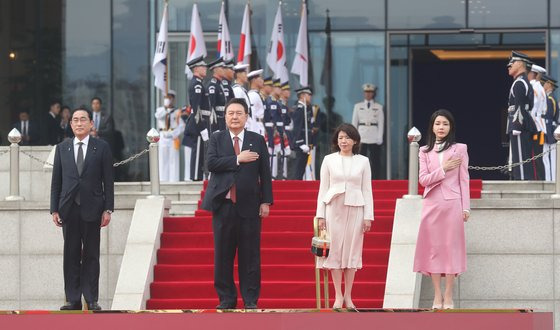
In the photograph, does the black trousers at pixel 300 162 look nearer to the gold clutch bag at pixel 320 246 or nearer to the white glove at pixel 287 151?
the white glove at pixel 287 151

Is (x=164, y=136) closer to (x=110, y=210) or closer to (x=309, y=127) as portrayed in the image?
(x=309, y=127)

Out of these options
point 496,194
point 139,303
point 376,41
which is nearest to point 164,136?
point 376,41

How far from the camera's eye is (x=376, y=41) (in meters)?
28.8

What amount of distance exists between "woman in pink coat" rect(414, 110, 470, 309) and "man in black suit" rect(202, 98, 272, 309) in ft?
5.65

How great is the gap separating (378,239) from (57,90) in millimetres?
13396

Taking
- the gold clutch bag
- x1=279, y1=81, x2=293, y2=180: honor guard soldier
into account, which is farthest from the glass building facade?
the gold clutch bag

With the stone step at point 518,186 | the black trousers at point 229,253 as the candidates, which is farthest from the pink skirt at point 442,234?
the stone step at point 518,186

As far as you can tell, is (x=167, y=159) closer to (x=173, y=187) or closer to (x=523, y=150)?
(x=173, y=187)

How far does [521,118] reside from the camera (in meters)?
20.5

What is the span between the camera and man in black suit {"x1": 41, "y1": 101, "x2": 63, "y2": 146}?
1117 inches

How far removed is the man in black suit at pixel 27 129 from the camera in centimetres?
2850

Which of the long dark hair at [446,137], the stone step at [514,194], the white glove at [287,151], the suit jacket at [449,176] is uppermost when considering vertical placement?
the long dark hair at [446,137]

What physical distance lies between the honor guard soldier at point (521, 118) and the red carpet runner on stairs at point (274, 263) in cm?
267

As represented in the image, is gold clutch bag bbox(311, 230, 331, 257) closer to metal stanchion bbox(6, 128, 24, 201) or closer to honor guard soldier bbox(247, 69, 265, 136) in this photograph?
metal stanchion bbox(6, 128, 24, 201)
